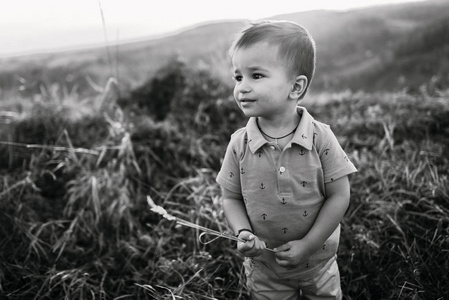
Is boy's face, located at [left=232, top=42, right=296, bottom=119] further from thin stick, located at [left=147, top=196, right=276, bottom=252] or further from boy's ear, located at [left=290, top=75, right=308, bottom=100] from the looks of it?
thin stick, located at [left=147, top=196, right=276, bottom=252]

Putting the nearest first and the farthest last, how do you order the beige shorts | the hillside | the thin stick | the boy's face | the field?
the thin stick → the boy's face → the beige shorts → the field → the hillside

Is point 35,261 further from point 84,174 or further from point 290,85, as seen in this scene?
point 290,85

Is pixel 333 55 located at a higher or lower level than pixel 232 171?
lower

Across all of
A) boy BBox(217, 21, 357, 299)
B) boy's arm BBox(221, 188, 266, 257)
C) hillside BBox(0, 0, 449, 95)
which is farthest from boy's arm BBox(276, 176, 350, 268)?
hillside BBox(0, 0, 449, 95)

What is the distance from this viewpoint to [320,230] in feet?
5.36

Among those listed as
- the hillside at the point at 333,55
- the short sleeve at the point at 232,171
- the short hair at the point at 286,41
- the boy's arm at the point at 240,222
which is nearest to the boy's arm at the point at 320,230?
the boy's arm at the point at 240,222

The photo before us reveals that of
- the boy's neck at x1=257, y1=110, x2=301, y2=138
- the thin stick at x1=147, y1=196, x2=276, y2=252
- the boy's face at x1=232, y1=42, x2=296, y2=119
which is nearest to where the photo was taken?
the thin stick at x1=147, y1=196, x2=276, y2=252

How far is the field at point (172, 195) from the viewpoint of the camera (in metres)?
2.19

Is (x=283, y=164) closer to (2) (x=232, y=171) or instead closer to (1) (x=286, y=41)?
(2) (x=232, y=171)

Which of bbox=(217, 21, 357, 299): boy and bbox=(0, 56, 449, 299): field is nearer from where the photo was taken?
bbox=(217, 21, 357, 299): boy

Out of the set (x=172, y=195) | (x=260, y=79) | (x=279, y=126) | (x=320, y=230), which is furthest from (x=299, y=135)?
(x=172, y=195)

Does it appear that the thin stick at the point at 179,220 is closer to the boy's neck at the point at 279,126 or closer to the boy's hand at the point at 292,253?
the boy's hand at the point at 292,253

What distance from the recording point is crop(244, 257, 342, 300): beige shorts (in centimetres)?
179

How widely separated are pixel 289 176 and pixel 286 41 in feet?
1.70
